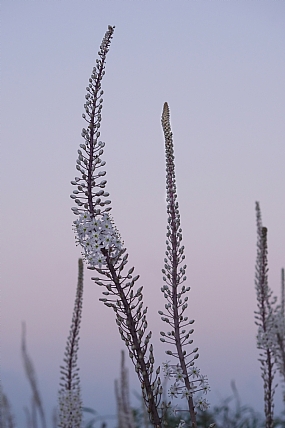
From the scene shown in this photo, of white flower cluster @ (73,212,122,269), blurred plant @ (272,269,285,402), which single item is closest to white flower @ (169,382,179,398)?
white flower cluster @ (73,212,122,269)

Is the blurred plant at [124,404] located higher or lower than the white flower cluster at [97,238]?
lower

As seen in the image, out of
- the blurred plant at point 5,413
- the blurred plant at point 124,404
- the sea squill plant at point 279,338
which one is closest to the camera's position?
the blurred plant at point 124,404

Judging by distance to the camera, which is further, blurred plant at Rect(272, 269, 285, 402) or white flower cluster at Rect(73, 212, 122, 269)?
blurred plant at Rect(272, 269, 285, 402)

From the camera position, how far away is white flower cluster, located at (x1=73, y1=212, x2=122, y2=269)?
6.29m

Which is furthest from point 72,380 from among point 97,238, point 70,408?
point 97,238

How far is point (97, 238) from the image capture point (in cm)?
638

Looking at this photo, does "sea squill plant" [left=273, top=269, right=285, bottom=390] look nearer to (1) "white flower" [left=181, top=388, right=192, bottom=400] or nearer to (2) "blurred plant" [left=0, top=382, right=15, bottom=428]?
(1) "white flower" [left=181, top=388, right=192, bottom=400]

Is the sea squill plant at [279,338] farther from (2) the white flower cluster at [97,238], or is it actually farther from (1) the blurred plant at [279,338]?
(2) the white flower cluster at [97,238]

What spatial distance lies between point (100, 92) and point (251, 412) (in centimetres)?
1269

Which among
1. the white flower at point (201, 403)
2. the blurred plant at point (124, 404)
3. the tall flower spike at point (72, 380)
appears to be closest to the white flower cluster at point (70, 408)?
the tall flower spike at point (72, 380)

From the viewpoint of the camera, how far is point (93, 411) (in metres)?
11.7

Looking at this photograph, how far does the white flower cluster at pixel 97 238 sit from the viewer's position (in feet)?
20.6

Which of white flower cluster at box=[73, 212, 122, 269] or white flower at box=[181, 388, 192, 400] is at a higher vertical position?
white flower cluster at box=[73, 212, 122, 269]

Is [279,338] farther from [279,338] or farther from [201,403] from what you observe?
[201,403]
